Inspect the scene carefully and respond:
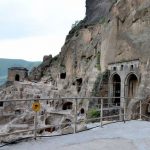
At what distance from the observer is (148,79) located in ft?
120

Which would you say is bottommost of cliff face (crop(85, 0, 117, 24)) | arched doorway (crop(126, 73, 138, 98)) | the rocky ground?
the rocky ground

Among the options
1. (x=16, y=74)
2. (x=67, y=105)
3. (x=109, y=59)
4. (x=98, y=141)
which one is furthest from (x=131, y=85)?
(x=16, y=74)

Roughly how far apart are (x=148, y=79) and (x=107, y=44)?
12.9 meters

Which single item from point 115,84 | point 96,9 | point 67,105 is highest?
point 96,9

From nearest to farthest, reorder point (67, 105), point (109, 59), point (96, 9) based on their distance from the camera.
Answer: point (109, 59), point (67, 105), point (96, 9)

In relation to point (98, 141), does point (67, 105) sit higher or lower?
higher

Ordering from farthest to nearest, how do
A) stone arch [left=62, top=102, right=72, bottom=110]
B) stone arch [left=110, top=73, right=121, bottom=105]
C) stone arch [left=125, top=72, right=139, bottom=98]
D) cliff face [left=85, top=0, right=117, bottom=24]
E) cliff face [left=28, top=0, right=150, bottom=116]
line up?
cliff face [left=85, top=0, right=117, bottom=24], stone arch [left=62, top=102, right=72, bottom=110], stone arch [left=110, top=73, right=121, bottom=105], stone arch [left=125, top=72, right=139, bottom=98], cliff face [left=28, top=0, right=150, bottom=116]

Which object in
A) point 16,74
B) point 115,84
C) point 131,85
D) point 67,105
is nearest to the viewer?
point 131,85

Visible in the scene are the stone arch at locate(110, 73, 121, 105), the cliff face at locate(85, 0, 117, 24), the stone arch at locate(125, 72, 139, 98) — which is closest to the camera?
the stone arch at locate(125, 72, 139, 98)

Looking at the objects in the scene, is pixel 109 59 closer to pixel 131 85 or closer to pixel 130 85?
pixel 130 85

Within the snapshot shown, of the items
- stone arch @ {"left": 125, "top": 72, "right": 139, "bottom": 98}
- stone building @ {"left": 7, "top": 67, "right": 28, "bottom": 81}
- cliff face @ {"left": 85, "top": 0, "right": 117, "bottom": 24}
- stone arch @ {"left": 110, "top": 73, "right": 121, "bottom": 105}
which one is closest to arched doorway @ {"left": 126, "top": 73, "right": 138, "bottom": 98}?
stone arch @ {"left": 125, "top": 72, "right": 139, "bottom": 98}

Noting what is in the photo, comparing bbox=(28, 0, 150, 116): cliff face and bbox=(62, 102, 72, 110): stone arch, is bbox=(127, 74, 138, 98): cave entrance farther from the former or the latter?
bbox=(62, 102, 72, 110): stone arch

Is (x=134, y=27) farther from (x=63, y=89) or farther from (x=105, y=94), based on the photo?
(x=63, y=89)

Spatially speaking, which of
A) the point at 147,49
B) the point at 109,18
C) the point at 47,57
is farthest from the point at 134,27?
the point at 47,57
